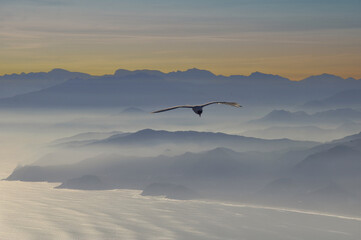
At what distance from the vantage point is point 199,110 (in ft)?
365
